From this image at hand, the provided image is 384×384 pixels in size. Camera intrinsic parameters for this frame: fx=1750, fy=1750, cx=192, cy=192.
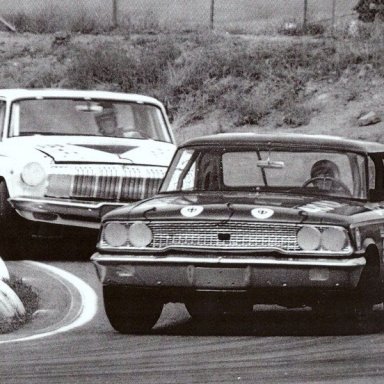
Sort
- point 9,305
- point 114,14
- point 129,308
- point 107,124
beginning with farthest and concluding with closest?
1. point 114,14
2. point 107,124
3. point 9,305
4. point 129,308

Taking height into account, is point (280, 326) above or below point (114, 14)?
above

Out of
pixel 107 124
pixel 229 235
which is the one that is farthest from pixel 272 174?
pixel 107 124

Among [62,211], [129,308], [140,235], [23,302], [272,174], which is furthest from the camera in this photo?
[62,211]

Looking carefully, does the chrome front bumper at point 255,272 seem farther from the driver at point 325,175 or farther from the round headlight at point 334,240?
the driver at point 325,175

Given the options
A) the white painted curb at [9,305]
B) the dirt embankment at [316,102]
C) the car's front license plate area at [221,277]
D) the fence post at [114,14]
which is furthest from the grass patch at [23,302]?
the fence post at [114,14]

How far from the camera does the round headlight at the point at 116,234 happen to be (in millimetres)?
11320

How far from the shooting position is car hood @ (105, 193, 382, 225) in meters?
11.0

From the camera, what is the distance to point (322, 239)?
11.0 meters

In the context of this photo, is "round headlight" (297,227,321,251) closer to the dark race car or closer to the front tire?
the dark race car

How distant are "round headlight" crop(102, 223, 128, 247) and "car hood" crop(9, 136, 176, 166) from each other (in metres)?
5.86

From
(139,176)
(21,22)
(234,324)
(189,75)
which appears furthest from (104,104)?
(21,22)

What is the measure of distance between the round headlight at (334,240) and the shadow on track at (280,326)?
2.13ft

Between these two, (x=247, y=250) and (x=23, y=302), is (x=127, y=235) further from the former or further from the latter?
(x=23, y=302)

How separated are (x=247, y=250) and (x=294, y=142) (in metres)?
1.64
